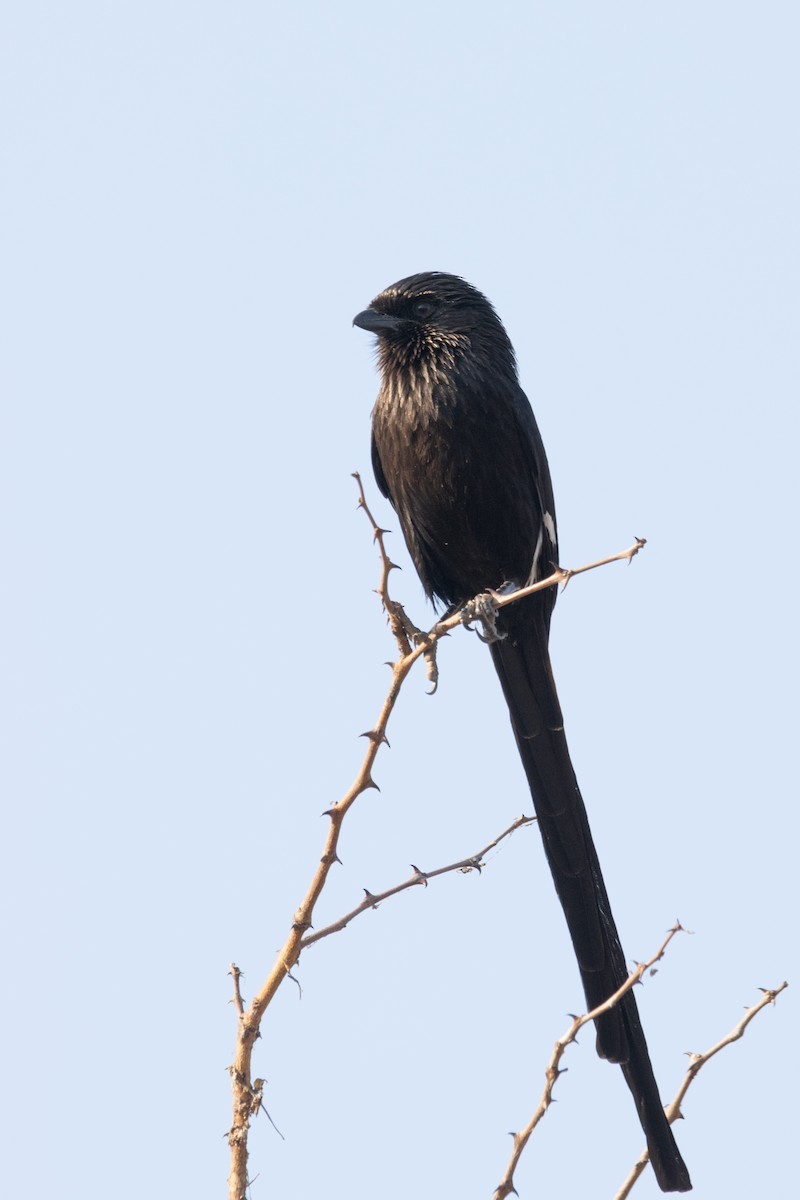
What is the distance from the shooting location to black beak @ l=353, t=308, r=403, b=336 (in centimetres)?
505

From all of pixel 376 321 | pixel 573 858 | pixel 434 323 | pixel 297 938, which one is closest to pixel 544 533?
pixel 434 323

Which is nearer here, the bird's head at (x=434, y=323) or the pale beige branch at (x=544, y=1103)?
the pale beige branch at (x=544, y=1103)

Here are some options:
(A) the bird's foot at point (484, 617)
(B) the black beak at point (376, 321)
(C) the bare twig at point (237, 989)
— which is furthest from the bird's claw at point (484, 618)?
(C) the bare twig at point (237, 989)

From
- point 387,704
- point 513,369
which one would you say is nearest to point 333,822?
point 387,704

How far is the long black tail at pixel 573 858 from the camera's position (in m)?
3.83

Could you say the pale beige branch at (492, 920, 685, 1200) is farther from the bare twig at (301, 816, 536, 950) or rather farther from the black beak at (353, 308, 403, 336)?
the black beak at (353, 308, 403, 336)

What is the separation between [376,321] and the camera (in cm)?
508

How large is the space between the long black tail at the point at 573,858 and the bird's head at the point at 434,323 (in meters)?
0.87

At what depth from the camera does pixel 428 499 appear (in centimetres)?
467

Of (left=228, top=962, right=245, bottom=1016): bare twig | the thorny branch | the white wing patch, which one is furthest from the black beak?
(left=228, top=962, right=245, bottom=1016): bare twig

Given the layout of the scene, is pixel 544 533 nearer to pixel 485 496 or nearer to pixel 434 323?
pixel 485 496

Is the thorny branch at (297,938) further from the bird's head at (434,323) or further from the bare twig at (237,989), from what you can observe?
the bird's head at (434,323)

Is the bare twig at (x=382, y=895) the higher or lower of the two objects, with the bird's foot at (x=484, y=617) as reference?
lower

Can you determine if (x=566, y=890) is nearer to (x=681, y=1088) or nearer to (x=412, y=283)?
(x=681, y=1088)
